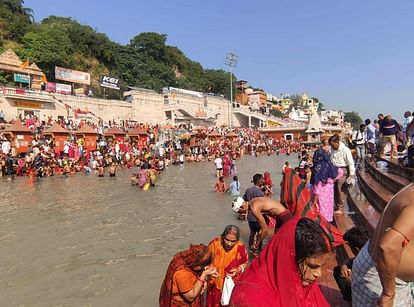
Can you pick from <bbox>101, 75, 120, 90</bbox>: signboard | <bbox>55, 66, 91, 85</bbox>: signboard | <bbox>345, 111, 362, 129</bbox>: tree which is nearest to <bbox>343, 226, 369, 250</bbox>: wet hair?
<bbox>55, 66, 91, 85</bbox>: signboard

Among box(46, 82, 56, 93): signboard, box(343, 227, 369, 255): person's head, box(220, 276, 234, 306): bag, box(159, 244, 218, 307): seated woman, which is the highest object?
box(46, 82, 56, 93): signboard

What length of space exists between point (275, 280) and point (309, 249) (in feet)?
0.65

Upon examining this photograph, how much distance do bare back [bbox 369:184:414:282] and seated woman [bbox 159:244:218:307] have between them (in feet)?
4.55

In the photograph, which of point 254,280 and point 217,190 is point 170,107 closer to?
point 217,190

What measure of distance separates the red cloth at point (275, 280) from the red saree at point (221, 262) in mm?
1869

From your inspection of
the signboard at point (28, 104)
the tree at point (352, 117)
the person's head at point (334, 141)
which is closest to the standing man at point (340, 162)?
the person's head at point (334, 141)

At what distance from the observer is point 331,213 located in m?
6.00

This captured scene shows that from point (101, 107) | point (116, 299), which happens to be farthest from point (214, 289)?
point (101, 107)

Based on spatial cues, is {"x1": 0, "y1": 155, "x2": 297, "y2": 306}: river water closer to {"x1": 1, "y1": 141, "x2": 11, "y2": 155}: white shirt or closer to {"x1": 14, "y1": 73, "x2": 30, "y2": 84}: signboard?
{"x1": 1, "y1": 141, "x2": 11, "y2": 155}: white shirt

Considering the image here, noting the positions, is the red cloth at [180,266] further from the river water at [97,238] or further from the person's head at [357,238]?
the river water at [97,238]

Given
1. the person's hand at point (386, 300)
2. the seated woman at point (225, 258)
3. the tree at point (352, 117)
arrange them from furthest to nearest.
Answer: the tree at point (352, 117) < the seated woman at point (225, 258) < the person's hand at point (386, 300)

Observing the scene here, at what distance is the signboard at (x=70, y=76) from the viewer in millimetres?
40447

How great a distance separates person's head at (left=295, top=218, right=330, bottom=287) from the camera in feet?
5.44

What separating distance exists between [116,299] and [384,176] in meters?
5.50
